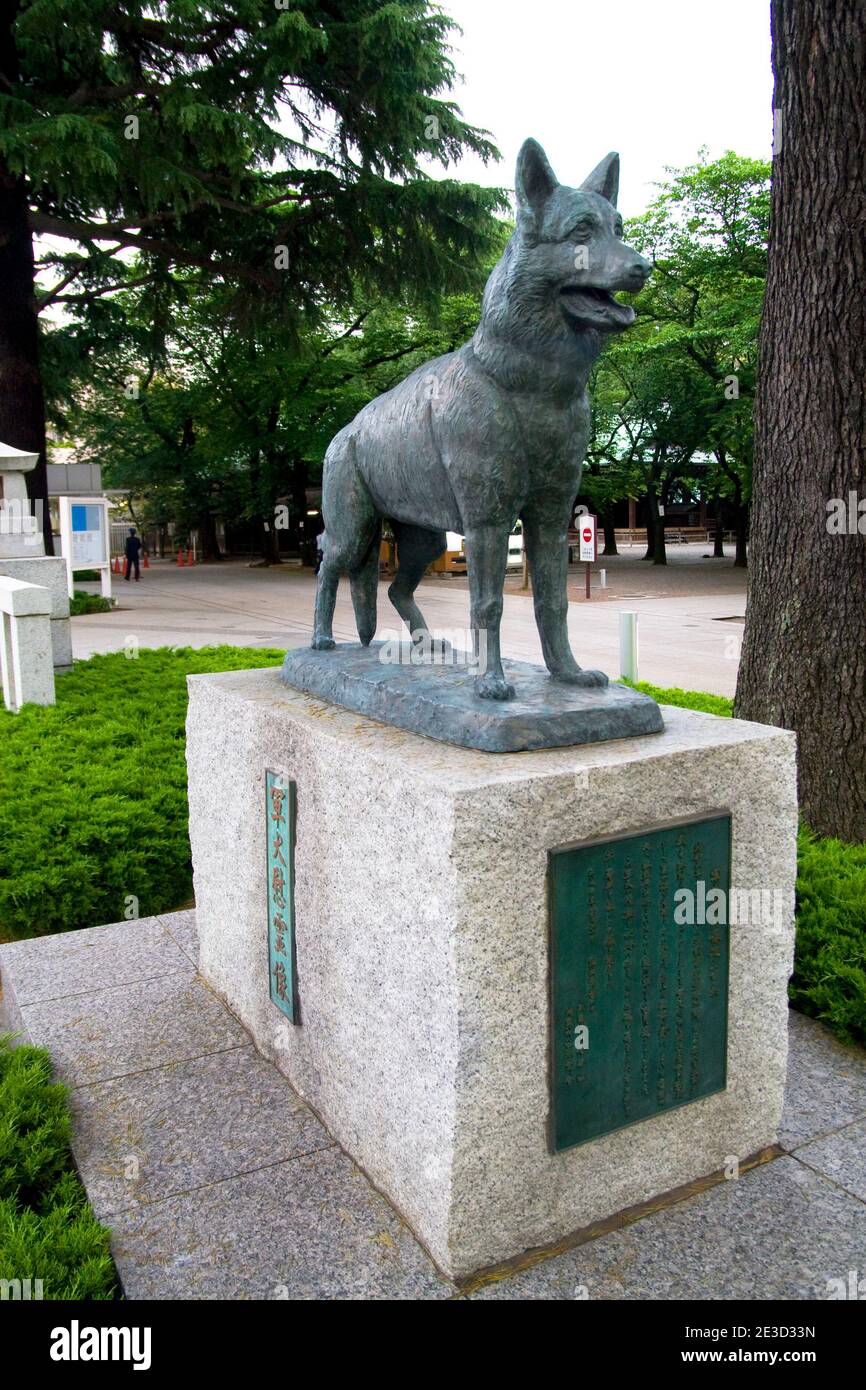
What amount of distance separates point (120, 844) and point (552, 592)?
129 inches

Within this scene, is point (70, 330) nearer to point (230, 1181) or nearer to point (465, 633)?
point (465, 633)

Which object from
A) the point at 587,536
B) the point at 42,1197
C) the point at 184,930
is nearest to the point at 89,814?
the point at 184,930

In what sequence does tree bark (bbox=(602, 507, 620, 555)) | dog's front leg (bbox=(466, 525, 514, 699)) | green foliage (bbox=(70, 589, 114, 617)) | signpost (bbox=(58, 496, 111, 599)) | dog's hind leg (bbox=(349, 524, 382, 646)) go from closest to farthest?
dog's front leg (bbox=(466, 525, 514, 699)), dog's hind leg (bbox=(349, 524, 382, 646)), signpost (bbox=(58, 496, 111, 599)), green foliage (bbox=(70, 589, 114, 617)), tree bark (bbox=(602, 507, 620, 555))

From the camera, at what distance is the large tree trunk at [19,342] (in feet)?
39.6

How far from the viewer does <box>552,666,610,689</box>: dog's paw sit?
10.4 feet

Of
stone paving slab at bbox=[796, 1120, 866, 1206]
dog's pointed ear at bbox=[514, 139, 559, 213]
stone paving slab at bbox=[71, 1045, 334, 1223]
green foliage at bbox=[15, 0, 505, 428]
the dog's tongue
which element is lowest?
stone paving slab at bbox=[796, 1120, 866, 1206]

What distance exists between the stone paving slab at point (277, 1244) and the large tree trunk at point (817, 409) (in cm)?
319

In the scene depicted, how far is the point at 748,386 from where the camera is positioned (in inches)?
898

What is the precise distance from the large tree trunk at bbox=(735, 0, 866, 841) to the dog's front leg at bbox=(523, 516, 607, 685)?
2.27 meters

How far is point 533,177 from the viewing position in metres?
2.56

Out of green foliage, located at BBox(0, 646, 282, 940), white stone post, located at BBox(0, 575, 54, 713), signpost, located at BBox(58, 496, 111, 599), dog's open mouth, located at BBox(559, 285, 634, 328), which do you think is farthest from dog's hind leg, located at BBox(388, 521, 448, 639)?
signpost, located at BBox(58, 496, 111, 599)

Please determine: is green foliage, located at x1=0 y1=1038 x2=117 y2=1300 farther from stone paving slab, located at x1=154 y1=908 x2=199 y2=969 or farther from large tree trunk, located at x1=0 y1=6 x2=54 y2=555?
large tree trunk, located at x1=0 y1=6 x2=54 y2=555

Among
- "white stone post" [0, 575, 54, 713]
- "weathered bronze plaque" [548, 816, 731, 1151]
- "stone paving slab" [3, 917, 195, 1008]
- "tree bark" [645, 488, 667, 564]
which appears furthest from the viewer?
"tree bark" [645, 488, 667, 564]

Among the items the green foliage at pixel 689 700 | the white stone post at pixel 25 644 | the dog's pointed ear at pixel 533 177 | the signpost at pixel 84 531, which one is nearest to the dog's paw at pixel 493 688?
the dog's pointed ear at pixel 533 177
